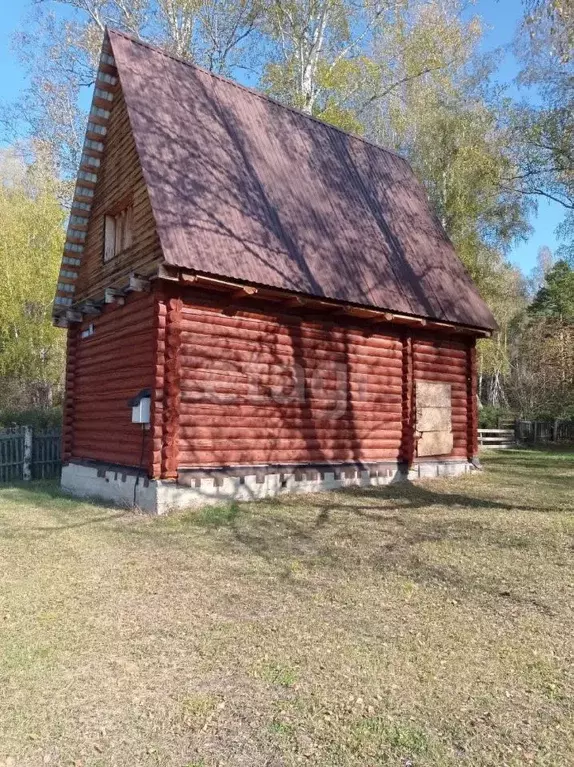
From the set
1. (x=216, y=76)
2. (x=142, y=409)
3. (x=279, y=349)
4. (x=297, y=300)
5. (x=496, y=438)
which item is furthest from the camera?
(x=496, y=438)

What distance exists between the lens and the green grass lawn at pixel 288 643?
11.5 feet

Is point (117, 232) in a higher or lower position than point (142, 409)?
higher

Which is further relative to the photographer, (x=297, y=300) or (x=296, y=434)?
(x=296, y=434)

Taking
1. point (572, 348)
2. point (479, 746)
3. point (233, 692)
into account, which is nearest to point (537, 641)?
point (479, 746)

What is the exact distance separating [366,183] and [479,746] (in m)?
14.2

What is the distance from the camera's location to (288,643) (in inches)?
192

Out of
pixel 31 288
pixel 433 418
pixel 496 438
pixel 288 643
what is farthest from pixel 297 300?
pixel 496 438

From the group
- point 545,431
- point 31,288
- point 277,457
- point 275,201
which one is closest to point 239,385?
point 277,457

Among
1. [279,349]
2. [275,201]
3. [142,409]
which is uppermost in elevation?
[275,201]

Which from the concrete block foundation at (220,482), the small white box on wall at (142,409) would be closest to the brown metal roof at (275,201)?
the small white box on wall at (142,409)

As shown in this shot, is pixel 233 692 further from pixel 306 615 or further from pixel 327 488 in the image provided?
pixel 327 488

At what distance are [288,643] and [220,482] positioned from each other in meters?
5.94

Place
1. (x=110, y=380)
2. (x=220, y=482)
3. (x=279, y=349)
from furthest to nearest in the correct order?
(x=110, y=380) → (x=279, y=349) → (x=220, y=482)

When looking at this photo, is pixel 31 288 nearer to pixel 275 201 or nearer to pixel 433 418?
pixel 275 201
